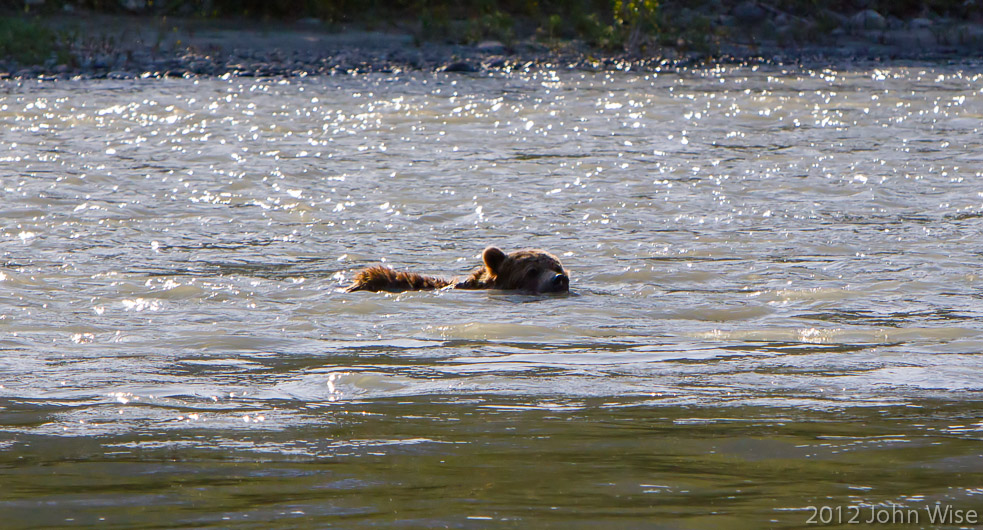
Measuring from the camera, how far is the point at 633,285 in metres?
9.00

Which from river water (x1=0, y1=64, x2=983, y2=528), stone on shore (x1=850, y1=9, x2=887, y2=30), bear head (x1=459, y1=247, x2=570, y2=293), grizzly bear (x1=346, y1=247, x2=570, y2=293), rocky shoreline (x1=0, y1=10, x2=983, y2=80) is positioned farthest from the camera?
stone on shore (x1=850, y1=9, x2=887, y2=30)

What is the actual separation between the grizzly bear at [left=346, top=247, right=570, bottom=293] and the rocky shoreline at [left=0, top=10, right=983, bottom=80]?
60.2 feet

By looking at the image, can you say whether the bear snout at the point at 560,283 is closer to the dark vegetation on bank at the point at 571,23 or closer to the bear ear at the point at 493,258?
the bear ear at the point at 493,258

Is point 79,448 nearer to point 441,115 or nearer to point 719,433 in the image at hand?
point 719,433

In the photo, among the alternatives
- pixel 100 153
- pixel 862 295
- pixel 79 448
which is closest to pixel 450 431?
pixel 79 448

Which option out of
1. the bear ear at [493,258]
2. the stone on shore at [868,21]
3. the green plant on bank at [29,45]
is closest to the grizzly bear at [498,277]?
the bear ear at [493,258]

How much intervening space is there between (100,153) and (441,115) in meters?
5.75

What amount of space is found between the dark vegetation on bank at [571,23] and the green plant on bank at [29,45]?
1.2 inches

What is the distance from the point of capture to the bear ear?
361 inches

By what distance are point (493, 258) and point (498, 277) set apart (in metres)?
0.14

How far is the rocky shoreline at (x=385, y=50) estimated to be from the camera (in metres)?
27.2

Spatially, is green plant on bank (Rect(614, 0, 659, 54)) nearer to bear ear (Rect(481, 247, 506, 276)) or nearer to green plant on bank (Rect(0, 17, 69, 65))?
green plant on bank (Rect(0, 17, 69, 65))

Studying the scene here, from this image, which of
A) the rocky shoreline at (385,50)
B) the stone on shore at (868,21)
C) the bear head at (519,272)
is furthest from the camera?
the stone on shore at (868,21)

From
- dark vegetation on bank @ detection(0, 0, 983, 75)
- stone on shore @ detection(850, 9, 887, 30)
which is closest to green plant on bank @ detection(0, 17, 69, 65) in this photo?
dark vegetation on bank @ detection(0, 0, 983, 75)
